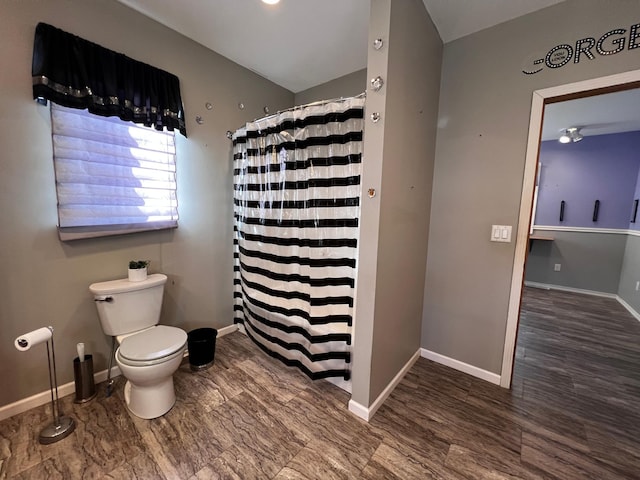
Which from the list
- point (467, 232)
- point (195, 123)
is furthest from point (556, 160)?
point (195, 123)

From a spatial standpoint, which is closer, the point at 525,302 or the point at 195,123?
the point at 195,123

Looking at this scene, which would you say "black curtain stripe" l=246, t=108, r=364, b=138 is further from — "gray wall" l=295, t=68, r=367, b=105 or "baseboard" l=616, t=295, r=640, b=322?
"baseboard" l=616, t=295, r=640, b=322

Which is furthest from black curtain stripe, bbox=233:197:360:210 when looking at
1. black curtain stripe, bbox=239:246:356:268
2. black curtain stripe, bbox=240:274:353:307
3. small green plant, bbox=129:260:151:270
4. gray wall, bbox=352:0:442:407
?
small green plant, bbox=129:260:151:270

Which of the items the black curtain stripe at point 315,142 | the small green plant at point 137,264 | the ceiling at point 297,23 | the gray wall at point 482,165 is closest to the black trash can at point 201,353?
the small green plant at point 137,264

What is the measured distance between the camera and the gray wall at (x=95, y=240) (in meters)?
1.43

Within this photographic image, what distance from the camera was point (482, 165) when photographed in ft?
6.31

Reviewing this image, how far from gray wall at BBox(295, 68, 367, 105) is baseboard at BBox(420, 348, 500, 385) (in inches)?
98.3

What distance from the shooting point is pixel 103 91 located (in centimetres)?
164

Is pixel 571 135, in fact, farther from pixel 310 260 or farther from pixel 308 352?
pixel 308 352

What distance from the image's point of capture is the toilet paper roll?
1.27m

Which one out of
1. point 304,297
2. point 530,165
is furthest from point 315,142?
point 530,165

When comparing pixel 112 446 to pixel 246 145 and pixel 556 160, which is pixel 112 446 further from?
pixel 556 160

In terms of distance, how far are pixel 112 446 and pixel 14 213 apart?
4.58 ft

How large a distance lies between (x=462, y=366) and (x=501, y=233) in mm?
1121
